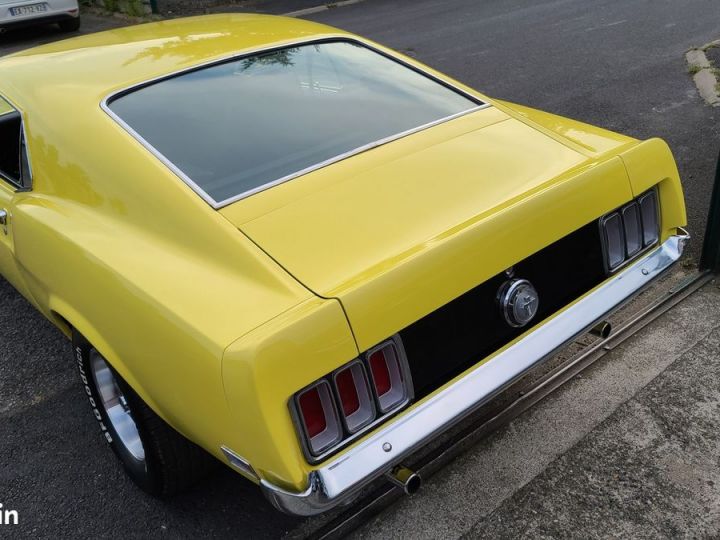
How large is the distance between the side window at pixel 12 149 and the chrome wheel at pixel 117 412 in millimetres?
871

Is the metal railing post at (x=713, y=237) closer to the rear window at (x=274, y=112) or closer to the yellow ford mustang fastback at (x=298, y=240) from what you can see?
the yellow ford mustang fastback at (x=298, y=240)

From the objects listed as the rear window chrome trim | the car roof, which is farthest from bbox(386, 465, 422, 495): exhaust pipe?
the rear window chrome trim

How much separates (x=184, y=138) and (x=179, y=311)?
77 cm

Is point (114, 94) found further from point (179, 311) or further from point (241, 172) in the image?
point (179, 311)

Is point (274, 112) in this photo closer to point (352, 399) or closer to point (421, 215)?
point (421, 215)

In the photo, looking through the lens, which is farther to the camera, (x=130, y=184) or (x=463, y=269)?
(x=130, y=184)

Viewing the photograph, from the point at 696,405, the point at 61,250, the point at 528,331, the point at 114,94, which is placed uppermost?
the point at 114,94

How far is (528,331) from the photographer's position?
227cm

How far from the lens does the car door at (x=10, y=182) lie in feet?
9.54

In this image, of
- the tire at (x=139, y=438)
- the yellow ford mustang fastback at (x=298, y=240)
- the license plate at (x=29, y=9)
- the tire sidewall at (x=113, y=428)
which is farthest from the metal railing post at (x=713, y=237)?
the license plate at (x=29, y=9)

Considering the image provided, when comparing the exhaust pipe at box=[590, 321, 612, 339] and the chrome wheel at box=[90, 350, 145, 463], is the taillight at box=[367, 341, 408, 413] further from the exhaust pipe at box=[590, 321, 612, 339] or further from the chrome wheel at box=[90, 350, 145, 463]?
the chrome wheel at box=[90, 350, 145, 463]

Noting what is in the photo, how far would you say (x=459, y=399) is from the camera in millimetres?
2064

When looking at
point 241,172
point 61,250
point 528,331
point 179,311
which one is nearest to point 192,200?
point 241,172

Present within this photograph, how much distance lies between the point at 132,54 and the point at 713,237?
108 inches
